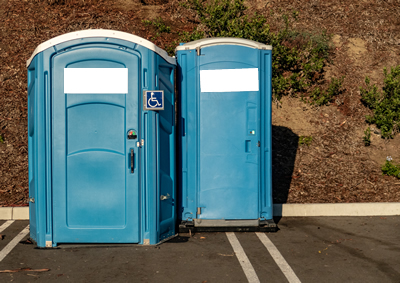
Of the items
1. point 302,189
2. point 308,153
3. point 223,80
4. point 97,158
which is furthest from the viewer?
point 308,153

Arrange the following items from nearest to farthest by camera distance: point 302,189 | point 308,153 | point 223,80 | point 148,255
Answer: point 148,255 < point 223,80 < point 302,189 < point 308,153

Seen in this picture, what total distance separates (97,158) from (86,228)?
34.2 inches

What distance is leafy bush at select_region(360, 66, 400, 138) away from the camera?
9.48m

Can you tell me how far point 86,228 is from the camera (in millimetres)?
4961

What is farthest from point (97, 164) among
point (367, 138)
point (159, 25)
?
point (159, 25)

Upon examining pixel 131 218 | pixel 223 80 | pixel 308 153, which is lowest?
pixel 131 218

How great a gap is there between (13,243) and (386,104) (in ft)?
28.1

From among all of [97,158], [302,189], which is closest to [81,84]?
[97,158]

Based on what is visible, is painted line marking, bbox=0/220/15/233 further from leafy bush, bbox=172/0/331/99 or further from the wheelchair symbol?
leafy bush, bbox=172/0/331/99

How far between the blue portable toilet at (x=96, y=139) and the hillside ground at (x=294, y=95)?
2704 mm

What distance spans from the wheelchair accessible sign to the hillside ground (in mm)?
3628

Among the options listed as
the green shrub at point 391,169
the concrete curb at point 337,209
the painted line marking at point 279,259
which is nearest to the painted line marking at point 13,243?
the painted line marking at point 279,259

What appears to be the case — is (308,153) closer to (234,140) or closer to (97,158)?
(234,140)

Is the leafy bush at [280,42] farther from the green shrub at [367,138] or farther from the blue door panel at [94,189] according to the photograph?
the blue door panel at [94,189]
